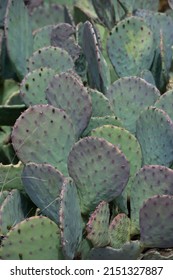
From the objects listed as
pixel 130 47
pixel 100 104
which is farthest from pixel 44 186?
pixel 130 47

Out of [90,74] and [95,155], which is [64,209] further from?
[90,74]

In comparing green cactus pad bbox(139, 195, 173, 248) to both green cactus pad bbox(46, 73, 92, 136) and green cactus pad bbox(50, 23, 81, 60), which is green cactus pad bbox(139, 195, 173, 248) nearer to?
green cactus pad bbox(46, 73, 92, 136)

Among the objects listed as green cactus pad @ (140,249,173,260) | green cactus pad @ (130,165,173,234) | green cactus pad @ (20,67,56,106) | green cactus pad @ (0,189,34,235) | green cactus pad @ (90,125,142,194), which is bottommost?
green cactus pad @ (140,249,173,260)

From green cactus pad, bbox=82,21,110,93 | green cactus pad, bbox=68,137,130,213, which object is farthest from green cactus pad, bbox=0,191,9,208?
green cactus pad, bbox=82,21,110,93

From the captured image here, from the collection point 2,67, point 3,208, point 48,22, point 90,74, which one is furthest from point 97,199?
point 48,22

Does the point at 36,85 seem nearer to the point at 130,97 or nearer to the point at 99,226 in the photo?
the point at 130,97

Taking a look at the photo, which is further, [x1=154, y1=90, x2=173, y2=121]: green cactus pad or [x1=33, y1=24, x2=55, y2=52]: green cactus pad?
[x1=33, y1=24, x2=55, y2=52]: green cactus pad
